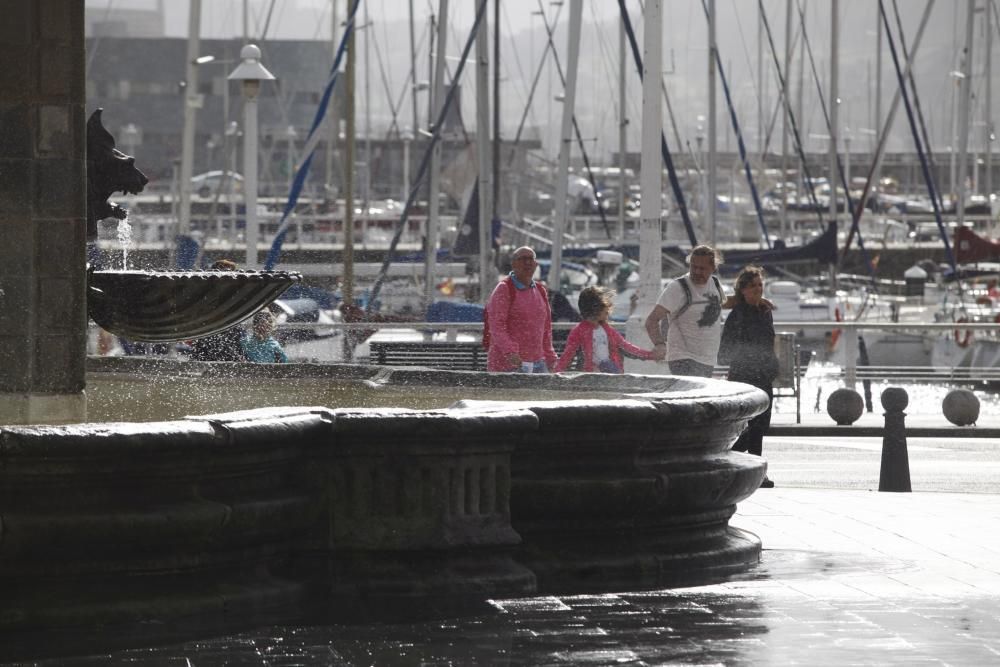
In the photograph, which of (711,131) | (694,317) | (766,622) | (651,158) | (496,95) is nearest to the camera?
(766,622)

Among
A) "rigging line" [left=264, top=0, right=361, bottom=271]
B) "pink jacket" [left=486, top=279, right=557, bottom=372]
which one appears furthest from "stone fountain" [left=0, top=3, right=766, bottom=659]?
"rigging line" [left=264, top=0, right=361, bottom=271]

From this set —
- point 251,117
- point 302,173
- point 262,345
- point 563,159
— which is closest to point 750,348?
point 262,345

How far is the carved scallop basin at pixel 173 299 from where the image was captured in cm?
820

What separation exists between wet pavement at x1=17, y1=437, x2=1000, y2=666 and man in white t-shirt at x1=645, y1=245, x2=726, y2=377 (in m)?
2.87

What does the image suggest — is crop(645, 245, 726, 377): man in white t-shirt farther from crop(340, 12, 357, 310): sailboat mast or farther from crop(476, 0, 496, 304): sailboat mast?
crop(340, 12, 357, 310): sailboat mast

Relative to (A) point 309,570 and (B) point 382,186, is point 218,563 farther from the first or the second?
(B) point 382,186

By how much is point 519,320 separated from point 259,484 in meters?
5.83

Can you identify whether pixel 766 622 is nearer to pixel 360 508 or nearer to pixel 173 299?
pixel 360 508

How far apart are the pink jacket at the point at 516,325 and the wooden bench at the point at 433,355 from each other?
476cm

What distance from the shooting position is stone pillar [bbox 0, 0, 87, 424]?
25.2 feet

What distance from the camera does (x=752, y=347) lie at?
12.6 m

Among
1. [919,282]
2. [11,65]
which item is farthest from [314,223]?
[11,65]

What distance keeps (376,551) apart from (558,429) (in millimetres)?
845

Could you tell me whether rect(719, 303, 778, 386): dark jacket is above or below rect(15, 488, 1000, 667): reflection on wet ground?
above
